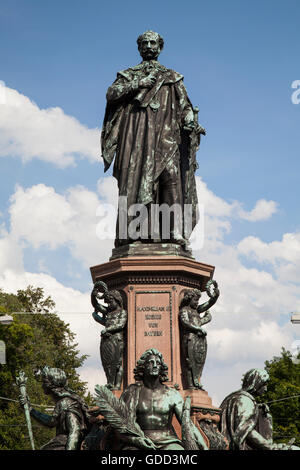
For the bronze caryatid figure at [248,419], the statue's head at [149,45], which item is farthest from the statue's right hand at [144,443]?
the statue's head at [149,45]

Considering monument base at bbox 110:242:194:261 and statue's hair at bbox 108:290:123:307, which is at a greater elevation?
monument base at bbox 110:242:194:261

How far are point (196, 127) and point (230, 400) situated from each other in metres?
5.17

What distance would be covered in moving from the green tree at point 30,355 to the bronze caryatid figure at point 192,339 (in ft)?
75.5

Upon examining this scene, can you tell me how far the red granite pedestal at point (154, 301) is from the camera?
41.2 feet

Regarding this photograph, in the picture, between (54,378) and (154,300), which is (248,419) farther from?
(54,378)

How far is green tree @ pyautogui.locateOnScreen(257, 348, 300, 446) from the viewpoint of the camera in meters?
40.6

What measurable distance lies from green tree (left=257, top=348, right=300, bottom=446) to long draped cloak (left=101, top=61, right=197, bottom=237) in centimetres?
2618

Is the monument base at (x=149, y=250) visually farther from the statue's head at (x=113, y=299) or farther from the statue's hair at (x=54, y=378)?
the statue's hair at (x=54, y=378)

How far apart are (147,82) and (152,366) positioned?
558 cm

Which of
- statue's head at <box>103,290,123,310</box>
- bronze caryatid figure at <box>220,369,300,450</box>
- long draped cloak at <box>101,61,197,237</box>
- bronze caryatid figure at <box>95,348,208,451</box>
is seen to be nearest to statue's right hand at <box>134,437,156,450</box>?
bronze caryatid figure at <box>95,348,208,451</box>

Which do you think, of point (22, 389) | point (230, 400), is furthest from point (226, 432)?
point (22, 389)

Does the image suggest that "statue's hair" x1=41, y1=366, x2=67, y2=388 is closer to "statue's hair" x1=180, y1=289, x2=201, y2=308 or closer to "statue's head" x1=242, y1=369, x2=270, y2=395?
"statue's hair" x1=180, y1=289, x2=201, y2=308

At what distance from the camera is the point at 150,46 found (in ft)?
48.8
